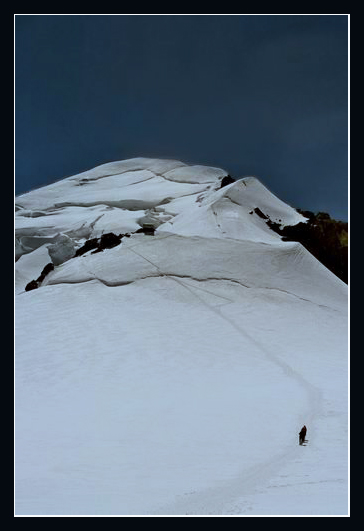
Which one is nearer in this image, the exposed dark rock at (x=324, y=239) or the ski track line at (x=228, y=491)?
the ski track line at (x=228, y=491)

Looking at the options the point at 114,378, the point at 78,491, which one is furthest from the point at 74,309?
the point at 78,491

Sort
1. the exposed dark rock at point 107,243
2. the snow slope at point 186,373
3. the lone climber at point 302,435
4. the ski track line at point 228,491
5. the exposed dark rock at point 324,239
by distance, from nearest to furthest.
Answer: the ski track line at point 228,491
the snow slope at point 186,373
the lone climber at point 302,435
the exposed dark rock at point 107,243
the exposed dark rock at point 324,239

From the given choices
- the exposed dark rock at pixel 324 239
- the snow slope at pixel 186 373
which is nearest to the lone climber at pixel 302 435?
the snow slope at pixel 186 373

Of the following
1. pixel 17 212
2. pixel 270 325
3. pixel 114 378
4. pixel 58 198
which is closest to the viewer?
pixel 114 378

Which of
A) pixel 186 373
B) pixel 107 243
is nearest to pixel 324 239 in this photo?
pixel 107 243

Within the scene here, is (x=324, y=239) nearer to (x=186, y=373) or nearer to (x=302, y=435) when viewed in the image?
(x=186, y=373)

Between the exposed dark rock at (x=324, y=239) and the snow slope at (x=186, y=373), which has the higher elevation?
the exposed dark rock at (x=324, y=239)

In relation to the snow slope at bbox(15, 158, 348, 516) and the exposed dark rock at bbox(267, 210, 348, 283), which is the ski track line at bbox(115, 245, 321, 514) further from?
the exposed dark rock at bbox(267, 210, 348, 283)

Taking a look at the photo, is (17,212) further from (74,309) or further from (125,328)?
(125,328)

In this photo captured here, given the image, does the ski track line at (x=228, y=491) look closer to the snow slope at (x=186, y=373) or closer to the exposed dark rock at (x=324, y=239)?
the snow slope at (x=186, y=373)
